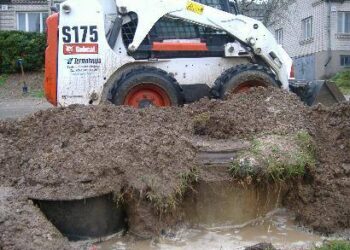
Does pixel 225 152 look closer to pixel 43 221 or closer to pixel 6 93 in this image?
pixel 43 221

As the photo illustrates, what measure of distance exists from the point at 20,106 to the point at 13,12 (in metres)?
13.4

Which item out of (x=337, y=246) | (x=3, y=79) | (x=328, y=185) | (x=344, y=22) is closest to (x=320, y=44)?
(x=344, y=22)

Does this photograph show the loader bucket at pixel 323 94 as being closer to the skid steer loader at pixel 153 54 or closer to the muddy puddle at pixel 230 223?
the skid steer loader at pixel 153 54

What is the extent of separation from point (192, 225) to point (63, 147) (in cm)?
155

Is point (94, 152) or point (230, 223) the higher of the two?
point (94, 152)

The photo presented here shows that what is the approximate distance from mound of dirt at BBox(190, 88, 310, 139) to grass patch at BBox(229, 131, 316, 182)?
31 centimetres

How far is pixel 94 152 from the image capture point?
5980mm

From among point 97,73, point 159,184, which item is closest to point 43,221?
point 159,184

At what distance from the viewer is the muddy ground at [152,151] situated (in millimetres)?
5719

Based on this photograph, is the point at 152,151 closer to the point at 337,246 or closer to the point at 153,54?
the point at 337,246

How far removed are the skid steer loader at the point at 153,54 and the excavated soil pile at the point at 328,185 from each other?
7.92ft

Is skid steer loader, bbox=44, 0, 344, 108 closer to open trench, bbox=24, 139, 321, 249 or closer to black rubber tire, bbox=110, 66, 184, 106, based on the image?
black rubber tire, bbox=110, 66, 184, 106

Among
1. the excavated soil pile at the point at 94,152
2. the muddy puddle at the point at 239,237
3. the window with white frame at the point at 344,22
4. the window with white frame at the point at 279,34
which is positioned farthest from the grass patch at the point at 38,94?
the window with white frame at the point at 279,34

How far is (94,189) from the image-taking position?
557 centimetres
